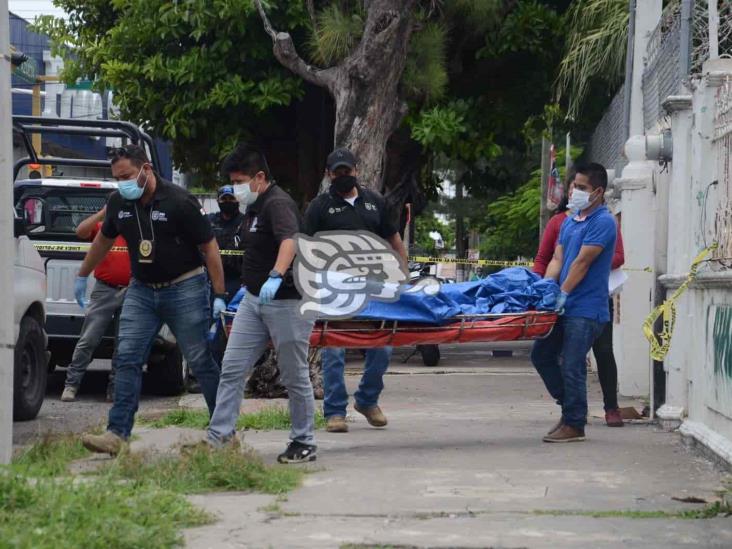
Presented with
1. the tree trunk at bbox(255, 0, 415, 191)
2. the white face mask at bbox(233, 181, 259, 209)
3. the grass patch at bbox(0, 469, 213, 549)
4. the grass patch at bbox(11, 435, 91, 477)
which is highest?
the tree trunk at bbox(255, 0, 415, 191)

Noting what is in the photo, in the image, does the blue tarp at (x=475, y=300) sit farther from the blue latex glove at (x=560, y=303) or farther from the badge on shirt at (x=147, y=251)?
the badge on shirt at (x=147, y=251)

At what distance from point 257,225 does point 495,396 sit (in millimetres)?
5793

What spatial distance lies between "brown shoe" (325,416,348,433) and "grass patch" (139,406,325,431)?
251 millimetres

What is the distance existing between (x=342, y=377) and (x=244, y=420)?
981mm

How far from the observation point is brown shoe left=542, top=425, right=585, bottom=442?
8.83 metres

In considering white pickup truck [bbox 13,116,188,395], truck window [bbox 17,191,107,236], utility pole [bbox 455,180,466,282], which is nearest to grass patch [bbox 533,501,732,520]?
white pickup truck [bbox 13,116,188,395]

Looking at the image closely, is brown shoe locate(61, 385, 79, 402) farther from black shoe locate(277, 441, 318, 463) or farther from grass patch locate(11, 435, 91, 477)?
black shoe locate(277, 441, 318, 463)

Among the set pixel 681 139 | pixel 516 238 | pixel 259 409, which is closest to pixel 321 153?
pixel 259 409

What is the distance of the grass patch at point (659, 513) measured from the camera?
5.98 metres

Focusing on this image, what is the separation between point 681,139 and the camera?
9.37 metres

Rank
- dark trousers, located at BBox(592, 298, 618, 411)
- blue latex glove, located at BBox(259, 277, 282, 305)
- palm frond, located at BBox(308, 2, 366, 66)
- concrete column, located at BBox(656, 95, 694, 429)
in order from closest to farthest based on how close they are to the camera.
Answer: blue latex glove, located at BBox(259, 277, 282, 305) < concrete column, located at BBox(656, 95, 694, 429) < dark trousers, located at BBox(592, 298, 618, 411) < palm frond, located at BBox(308, 2, 366, 66)

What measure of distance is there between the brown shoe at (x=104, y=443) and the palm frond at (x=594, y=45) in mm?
10511

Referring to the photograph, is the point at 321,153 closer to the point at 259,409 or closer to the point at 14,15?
the point at 259,409

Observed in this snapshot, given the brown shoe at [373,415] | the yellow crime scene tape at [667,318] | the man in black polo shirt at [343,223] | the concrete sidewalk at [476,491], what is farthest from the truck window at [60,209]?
the yellow crime scene tape at [667,318]
